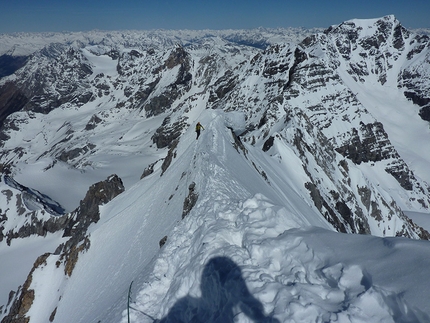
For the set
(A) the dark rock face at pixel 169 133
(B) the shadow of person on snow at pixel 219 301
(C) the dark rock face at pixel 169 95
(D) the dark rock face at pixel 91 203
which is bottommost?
(B) the shadow of person on snow at pixel 219 301

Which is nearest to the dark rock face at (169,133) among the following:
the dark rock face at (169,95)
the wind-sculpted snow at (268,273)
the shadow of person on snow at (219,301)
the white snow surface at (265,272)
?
the dark rock face at (169,95)

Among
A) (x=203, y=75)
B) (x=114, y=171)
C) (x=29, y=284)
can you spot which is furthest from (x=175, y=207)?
(x=203, y=75)

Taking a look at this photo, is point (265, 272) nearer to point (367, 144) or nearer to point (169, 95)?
point (367, 144)

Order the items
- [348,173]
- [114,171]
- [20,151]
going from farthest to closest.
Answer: [20,151], [114,171], [348,173]

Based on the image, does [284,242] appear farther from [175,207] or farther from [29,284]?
[29,284]

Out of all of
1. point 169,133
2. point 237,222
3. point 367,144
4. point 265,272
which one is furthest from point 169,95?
point 265,272

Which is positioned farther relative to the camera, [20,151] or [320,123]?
[20,151]

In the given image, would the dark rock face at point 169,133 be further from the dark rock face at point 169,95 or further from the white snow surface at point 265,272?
the white snow surface at point 265,272

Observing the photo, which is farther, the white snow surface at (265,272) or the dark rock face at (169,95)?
the dark rock face at (169,95)
